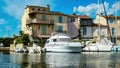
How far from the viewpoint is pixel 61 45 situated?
201 feet

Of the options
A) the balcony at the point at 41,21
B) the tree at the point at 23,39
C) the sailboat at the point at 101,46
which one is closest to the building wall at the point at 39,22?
the balcony at the point at 41,21

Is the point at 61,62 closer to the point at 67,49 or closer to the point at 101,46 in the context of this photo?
the point at 67,49

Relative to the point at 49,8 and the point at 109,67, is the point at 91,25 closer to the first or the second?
the point at 49,8

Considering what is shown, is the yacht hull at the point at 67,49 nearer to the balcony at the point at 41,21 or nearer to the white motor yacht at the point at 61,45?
the white motor yacht at the point at 61,45

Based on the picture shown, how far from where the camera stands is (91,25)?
8375cm

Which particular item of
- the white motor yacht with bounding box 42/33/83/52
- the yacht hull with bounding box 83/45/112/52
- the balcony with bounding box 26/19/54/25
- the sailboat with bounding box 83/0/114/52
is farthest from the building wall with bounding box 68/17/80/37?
the white motor yacht with bounding box 42/33/83/52

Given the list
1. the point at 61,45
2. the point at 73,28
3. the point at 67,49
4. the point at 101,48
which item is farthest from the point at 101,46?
the point at 73,28

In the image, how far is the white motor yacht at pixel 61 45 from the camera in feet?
198

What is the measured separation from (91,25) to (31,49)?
77.4 feet

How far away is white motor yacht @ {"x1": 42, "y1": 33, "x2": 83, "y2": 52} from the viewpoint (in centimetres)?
6022

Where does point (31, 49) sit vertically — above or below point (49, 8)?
below

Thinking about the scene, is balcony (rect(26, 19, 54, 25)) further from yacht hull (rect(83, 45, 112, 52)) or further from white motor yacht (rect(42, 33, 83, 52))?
yacht hull (rect(83, 45, 112, 52))

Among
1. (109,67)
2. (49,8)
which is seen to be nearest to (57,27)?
(49,8)

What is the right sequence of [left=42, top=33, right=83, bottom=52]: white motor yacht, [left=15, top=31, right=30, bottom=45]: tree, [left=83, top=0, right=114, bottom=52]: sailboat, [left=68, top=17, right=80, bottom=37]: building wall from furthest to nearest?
[left=68, top=17, right=80, bottom=37]: building wall < [left=15, top=31, right=30, bottom=45]: tree < [left=83, top=0, right=114, bottom=52]: sailboat < [left=42, top=33, right=83, bottom=52]: white motor yacht
